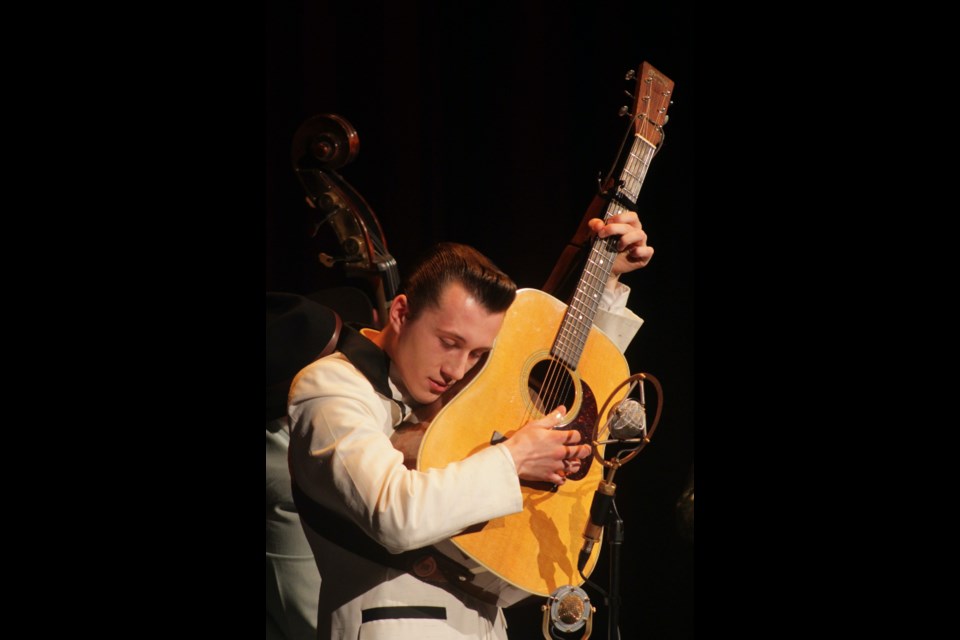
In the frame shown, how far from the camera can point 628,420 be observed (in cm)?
205

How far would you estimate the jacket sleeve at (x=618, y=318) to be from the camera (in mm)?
2174

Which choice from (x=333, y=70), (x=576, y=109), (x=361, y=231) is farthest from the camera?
(x=576, y=109)

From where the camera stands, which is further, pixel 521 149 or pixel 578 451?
pixel 521 149

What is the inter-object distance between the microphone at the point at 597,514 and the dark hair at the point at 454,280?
0.41m

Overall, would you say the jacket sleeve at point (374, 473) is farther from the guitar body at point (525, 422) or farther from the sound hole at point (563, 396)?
the sound hole at point (563, 396)

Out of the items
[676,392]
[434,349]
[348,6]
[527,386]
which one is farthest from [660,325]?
[348,6]

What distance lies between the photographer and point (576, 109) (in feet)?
7.75

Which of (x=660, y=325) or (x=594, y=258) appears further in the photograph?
(x=660, y=325)

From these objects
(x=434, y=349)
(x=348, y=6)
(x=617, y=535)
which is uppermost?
(x=348, y=6)

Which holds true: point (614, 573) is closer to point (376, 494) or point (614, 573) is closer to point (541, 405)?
point (541, 405)

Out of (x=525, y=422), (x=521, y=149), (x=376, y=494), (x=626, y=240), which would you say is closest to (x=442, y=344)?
(x=525, y=422)

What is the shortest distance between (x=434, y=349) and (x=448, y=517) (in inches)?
13.0

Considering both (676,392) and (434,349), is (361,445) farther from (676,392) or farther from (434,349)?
(676,392)

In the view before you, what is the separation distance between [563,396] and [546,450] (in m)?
0.15
